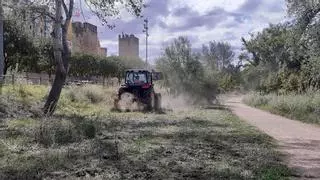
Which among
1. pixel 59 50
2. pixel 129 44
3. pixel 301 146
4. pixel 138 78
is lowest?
pixel 301 146

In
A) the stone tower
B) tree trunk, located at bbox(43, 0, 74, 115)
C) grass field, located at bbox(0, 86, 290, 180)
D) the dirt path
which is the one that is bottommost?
the dirt path

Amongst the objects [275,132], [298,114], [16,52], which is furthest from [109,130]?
[16,52]

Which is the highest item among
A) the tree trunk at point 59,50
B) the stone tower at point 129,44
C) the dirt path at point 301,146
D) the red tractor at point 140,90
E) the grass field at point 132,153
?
the stone tower at point 129,44

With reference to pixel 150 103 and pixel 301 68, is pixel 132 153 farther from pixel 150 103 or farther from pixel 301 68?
pixel 301 68

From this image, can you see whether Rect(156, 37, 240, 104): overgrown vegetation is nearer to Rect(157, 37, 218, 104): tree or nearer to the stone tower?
Rect(157, 37, 218, 104): tree

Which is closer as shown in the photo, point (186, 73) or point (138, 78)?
point (138, 78)

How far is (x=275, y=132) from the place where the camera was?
64.6 ft

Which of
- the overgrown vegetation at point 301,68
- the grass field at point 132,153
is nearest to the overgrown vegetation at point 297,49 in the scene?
the overgrown vegetation at point 301,68

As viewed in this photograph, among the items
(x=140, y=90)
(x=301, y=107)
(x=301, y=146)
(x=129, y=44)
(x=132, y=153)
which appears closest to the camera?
(x=132, y=153)

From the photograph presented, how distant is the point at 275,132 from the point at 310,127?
3225mm

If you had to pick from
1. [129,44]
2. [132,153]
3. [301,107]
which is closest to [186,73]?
[301,107]

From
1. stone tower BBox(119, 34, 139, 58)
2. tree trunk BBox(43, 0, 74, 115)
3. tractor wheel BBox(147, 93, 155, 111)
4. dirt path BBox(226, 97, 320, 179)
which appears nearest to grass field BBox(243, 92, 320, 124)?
dirt path BBox(226, 97, 320, 179)

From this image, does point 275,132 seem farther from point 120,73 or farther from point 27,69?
point 120,73

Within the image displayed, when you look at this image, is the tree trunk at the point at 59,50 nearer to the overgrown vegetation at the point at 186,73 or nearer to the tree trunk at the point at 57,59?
the tree trunk at the point at 57,59
